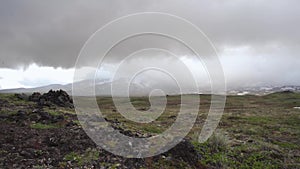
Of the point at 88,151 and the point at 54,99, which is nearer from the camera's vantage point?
the point at 88,151

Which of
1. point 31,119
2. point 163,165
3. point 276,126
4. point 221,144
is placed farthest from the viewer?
point 276,126

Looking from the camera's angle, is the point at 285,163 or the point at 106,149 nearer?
the point at 106,149

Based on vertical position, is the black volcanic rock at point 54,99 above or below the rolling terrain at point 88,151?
above

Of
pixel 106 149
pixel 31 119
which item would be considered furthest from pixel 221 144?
pixel 31 119

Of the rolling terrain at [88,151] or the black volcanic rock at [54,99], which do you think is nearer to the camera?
the rolling terrain at [88,151]

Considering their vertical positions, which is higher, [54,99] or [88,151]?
[54,99]

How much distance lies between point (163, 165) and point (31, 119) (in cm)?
1184

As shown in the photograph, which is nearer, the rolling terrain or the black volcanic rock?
the rolling terrain

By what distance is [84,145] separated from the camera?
591 inches

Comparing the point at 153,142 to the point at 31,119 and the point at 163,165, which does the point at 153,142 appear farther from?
Answer: the point at 31,119

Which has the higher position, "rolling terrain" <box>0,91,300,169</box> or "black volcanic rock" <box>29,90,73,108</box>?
"black volcanic rock" <box>29,90,73,108</box>

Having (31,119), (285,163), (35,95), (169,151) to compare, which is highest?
(35,95)

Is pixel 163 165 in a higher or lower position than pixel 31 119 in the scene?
lower

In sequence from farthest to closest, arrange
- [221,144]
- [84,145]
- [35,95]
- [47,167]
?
[35,95] → [221,144] → [84,145] → [47,167]
